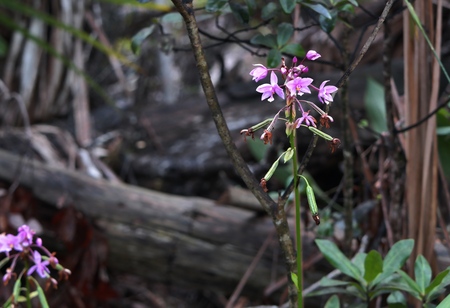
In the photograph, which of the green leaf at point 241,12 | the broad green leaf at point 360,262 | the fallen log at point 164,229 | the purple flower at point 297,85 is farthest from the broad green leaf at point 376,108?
the purple flower at point 297,85

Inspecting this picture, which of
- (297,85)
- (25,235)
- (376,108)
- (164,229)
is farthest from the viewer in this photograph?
(164,229)

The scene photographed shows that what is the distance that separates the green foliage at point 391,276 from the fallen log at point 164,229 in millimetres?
726

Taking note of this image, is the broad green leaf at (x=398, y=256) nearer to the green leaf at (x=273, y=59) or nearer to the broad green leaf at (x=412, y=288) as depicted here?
the broad green leaf at (x=412, y=288)

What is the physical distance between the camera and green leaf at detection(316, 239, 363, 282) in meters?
1.13

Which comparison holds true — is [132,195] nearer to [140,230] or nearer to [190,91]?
[140,230]

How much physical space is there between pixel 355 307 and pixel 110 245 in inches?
46.6

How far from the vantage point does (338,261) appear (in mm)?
1154

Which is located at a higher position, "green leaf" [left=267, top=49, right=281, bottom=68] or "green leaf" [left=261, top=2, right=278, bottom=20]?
"green leaf" [left=261, top=2, right=278, bottom=20]

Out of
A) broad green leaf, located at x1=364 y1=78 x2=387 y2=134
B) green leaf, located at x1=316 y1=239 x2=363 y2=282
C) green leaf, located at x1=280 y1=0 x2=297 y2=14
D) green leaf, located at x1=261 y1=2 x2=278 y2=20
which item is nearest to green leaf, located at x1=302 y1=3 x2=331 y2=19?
green leaf, located at x1=280 y1=0 x2=297 y2=14

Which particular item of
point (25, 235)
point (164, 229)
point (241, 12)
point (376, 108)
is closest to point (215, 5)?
point (241, 12)

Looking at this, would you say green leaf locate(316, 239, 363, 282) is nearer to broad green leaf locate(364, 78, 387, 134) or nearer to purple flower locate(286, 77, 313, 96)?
purple flower locate(286, 77, 313, 96)

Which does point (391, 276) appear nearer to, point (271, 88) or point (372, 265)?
point (372, 265)

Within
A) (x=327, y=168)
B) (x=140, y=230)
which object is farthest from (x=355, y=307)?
(x=327, y=168)

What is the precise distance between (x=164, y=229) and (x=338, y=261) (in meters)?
1.01
